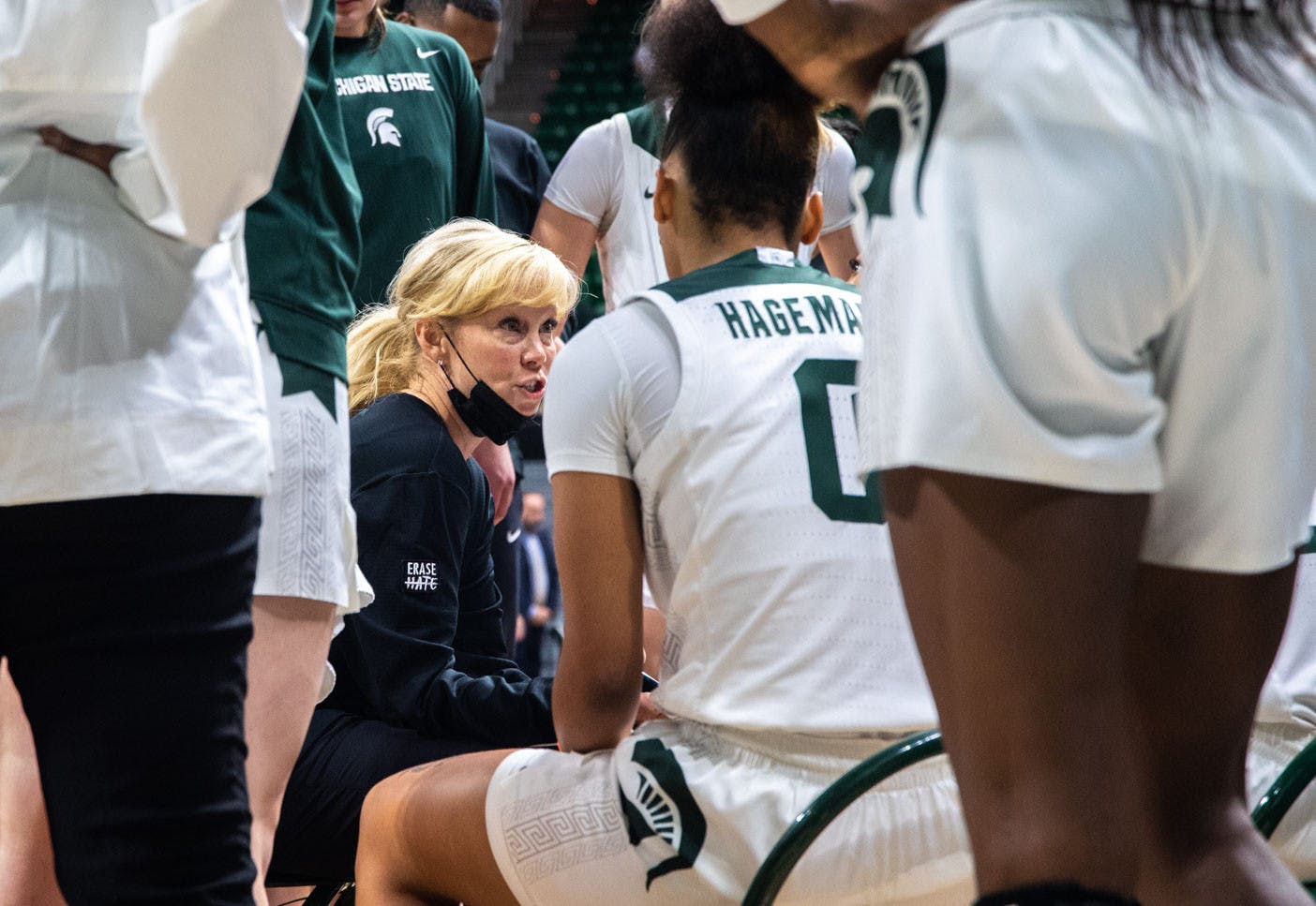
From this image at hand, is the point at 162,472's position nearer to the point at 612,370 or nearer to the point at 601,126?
the point at 612,370

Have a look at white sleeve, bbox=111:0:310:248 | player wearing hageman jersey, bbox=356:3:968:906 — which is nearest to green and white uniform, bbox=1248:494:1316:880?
player wearing hageman jersey, bbox=356:3:968:906

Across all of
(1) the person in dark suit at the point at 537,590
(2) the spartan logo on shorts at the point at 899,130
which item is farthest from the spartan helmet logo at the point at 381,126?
(1) the person in dark suit at the point at 537,590

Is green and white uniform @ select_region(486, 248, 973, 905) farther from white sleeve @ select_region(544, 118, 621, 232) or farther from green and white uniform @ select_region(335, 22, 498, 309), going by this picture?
white sleeve @ select_region(544, 118, 621, 232)

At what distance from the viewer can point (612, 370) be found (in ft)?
5.68

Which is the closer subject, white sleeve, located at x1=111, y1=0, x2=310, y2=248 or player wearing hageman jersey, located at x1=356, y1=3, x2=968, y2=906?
white sleeve, located at x1=111, y1=0, x2=310, y2=248

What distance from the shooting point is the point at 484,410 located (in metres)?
2.70

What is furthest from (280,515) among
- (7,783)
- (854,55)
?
(854,55)

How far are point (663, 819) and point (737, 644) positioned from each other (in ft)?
0.65

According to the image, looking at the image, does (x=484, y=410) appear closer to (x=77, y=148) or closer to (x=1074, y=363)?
(x=77, y=148)

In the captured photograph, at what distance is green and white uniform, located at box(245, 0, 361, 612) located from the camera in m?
1.58

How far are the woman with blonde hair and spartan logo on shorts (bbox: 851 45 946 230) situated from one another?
139 cm

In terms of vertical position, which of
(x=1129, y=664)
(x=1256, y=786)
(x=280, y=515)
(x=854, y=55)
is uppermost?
(x=854, y=55)

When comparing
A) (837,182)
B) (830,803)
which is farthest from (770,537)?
(837,182)

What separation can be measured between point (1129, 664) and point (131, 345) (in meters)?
0.76
